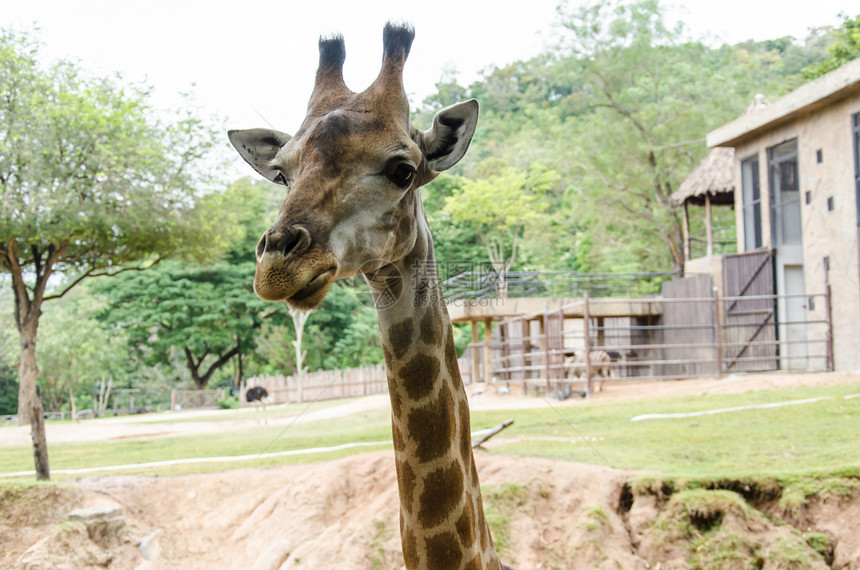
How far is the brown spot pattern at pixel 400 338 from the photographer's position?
3.26 metres

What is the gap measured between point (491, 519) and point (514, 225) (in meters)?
33.2

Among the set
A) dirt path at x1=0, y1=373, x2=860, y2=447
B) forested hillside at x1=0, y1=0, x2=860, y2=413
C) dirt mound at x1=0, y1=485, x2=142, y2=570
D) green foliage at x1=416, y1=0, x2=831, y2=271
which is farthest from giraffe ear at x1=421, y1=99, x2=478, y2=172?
green foliage at x1=416, y1=0, x2=831, y2=271

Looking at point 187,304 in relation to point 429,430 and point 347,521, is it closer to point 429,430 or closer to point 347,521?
point 347,521

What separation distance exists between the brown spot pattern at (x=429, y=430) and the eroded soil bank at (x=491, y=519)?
312 cm

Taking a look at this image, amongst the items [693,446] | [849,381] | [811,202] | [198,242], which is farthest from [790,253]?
[198,242]

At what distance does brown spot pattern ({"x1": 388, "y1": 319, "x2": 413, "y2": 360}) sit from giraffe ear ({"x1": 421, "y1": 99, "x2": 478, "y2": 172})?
0.75 meters

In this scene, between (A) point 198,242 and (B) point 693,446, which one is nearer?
(B) point 693,446

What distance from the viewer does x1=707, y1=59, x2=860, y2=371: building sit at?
1612 cm

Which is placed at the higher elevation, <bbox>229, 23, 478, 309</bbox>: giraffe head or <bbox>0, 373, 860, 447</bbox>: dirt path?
<bbox>229, 23, 478, 309</bbox>: giraffe head

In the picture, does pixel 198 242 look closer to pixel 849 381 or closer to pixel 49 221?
pixel 49 221

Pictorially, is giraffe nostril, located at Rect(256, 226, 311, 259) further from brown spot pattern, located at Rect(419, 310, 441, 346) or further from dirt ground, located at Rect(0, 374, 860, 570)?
dirt ground, located at Rect(0, 374, 860, 570)

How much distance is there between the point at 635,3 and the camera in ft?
99.8

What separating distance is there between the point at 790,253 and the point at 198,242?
16.3 metres

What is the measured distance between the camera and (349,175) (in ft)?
9.47
